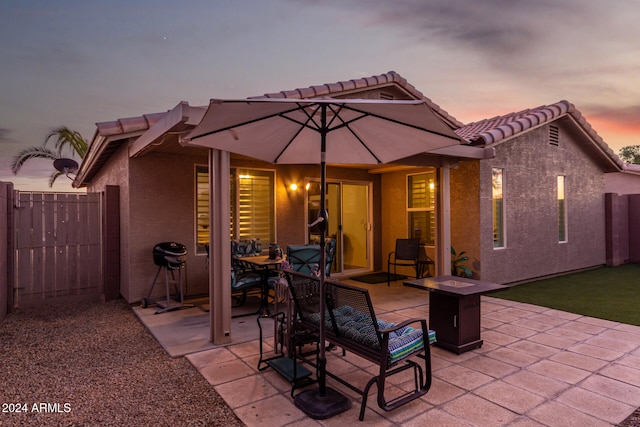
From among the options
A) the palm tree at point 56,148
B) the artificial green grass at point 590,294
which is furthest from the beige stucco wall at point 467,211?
the palm tree at point 56,148

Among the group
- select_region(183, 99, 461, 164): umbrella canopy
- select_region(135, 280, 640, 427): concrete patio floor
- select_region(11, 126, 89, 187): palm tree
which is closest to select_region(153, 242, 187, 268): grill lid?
select_region(135, 280, 640, 427): concrete patio floor

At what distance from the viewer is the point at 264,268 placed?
551 centimetres

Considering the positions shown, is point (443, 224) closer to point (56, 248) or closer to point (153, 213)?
point (153, 213)

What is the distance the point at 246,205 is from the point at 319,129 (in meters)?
4.47

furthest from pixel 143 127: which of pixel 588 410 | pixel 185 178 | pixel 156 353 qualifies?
pixel 588 410

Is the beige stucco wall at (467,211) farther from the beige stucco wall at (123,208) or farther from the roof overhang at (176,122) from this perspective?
the beige stucco wall at (123,208)

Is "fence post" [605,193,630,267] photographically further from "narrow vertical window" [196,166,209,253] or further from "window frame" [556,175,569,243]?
"narrow vertical window" [196,166,209,253]

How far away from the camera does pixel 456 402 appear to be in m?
2.86

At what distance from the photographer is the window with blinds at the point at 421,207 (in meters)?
8.39

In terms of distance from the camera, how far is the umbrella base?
105 inches

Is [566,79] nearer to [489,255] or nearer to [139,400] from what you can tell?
[489,255]

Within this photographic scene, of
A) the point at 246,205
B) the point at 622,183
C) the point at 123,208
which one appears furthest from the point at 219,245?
the point at 622,183

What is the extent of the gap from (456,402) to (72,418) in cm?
283

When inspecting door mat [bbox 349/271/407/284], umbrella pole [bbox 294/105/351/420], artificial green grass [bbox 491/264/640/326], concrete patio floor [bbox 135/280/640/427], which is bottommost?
artificial green grass [bbox 491/264/640/326]
